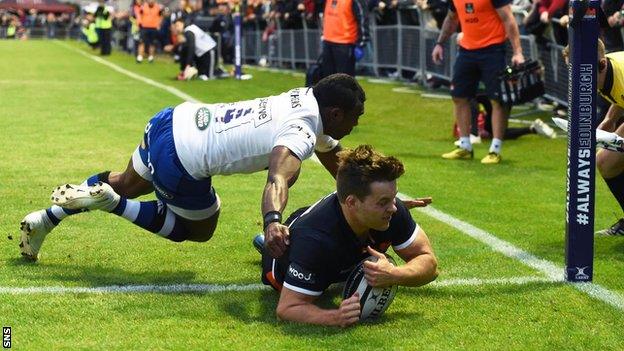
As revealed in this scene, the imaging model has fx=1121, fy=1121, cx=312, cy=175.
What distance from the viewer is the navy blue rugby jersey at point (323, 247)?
18.8 ft

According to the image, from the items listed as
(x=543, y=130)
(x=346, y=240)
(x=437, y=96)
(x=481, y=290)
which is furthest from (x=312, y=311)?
(x=437, y=96)

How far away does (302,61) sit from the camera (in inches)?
1149

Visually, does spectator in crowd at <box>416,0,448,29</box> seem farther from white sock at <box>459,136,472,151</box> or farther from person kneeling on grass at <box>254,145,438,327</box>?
person kneeling on grass at <box>254,145,438,327</box>

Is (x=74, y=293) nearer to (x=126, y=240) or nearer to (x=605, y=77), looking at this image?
(x=126, y=240)

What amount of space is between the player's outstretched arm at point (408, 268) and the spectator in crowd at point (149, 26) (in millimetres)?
29424

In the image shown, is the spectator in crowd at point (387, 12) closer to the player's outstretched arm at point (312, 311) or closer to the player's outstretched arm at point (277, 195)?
the player's outstretched arm at point (277, 195)

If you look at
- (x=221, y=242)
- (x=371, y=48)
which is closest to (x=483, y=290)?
(x=221, y=242)

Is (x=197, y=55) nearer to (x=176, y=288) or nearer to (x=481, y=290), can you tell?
(x=176, y=288)

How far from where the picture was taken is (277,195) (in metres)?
5.79

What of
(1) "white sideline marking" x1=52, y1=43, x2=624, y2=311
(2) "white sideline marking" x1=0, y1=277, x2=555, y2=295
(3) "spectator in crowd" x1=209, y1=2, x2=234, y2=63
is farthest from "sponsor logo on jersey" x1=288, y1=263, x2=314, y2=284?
(3) "spectator in crowd" x1=209, y1=2, x2=234, y2=63

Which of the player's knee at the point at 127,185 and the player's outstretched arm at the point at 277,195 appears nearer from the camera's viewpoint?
the player's outstretched arm at the point at 277,195

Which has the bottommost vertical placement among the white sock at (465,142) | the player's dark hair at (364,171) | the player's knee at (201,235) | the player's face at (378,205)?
the white sock at (465,142)

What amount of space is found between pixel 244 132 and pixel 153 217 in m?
0.97

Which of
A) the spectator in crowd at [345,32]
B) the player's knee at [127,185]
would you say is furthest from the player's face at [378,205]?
the spectator in crowd at [345,32]
